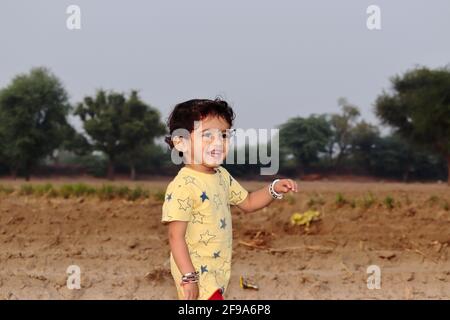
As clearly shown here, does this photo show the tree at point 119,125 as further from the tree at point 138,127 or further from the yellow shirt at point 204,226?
the yellow shirt at point 204,226

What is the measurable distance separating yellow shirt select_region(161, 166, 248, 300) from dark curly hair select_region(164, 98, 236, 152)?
22 centimetres

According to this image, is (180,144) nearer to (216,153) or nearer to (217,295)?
(216,153)

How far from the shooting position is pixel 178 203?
2334mm

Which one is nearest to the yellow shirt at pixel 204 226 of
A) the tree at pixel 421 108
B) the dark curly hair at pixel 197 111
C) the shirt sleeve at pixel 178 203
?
the shirt sleeve at pixel 178 203

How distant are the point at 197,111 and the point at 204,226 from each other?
52 centimetres

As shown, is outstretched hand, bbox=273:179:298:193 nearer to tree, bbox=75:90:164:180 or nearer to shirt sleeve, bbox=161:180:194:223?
shirt sleeve, bbox=161:180:194:223

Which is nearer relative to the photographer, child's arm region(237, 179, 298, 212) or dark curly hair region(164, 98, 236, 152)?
dark curly hair region(164, 98, 236, 152)

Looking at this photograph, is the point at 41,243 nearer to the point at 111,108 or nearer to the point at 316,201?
the point at 316,201

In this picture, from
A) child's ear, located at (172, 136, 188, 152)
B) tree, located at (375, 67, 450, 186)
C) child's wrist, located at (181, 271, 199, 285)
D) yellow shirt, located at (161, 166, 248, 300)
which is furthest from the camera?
tree, located at (375, 67, 450, 186)

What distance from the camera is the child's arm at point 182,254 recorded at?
227 cm

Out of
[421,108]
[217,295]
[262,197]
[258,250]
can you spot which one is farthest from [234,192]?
[421,108]

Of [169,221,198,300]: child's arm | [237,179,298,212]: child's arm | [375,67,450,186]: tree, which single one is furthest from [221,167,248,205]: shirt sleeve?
[375,67,450,186]: tree

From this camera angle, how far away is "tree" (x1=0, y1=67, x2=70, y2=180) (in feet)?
94.6

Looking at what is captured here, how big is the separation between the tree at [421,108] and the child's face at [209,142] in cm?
2510
